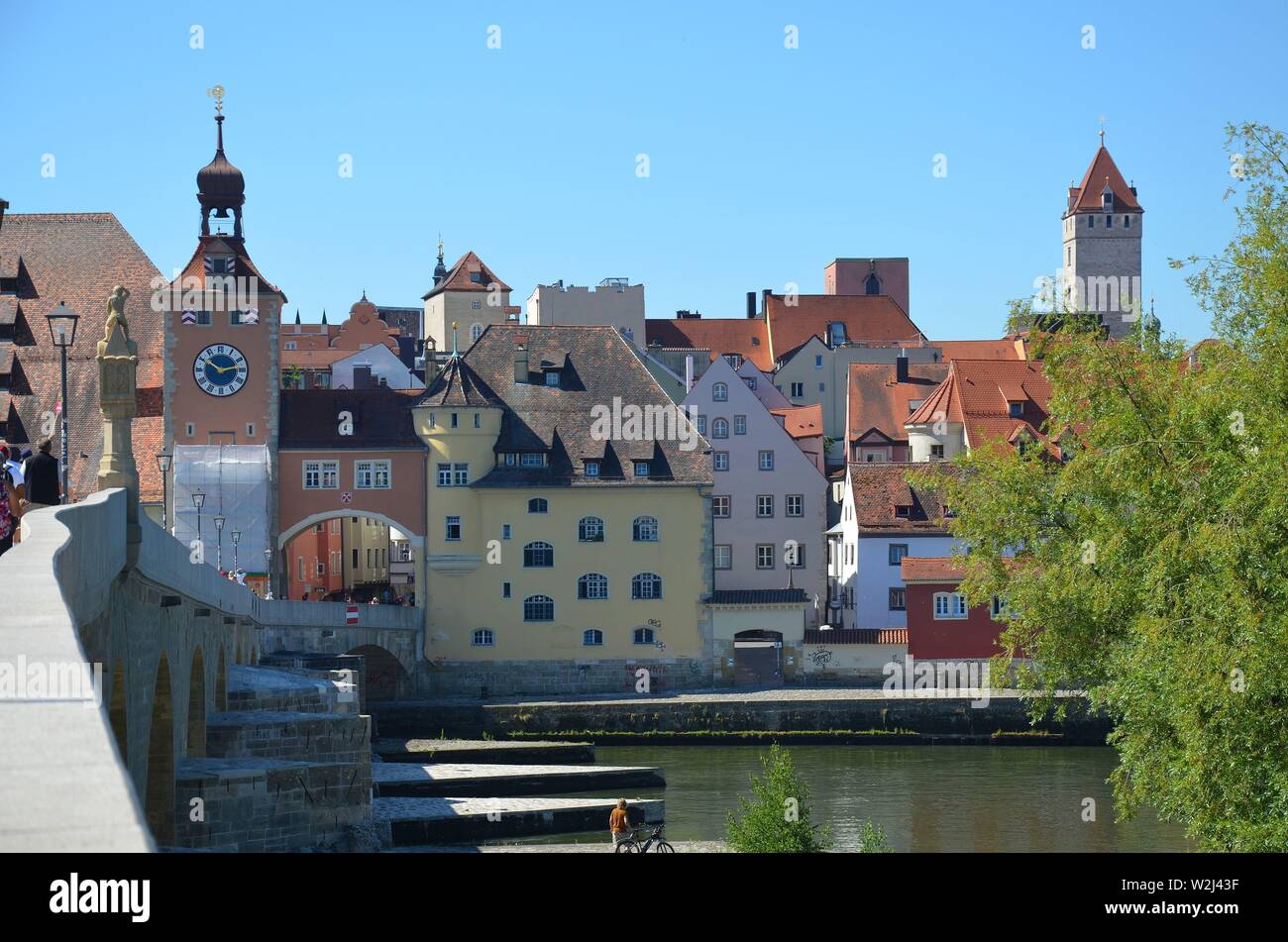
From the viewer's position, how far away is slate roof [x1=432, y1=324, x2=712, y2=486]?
57.3 m

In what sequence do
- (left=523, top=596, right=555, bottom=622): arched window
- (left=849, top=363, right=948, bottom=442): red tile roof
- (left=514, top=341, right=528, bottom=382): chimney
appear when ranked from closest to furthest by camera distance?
(left=523, top=596, right=555, bottom=622): arched window → (left=514, top=341, right=528, bottom=382): chimney → (left=849, top=363, right=948, bottom=442): red tile roof

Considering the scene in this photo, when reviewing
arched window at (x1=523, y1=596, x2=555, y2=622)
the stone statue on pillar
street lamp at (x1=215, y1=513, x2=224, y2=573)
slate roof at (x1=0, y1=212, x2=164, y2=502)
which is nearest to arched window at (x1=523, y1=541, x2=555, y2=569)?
arched window at (x1=523, y1=596, x2=555, y2=622)

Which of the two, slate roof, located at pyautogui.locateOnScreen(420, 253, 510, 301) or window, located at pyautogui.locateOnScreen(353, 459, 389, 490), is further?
slate roof, located at pyautogui.locateOnScreen(420, 253, 510, 301)

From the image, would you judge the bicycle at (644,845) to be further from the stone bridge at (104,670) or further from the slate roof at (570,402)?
the slate roof at (570,402)

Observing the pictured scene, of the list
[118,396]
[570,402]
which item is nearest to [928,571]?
[570,402]

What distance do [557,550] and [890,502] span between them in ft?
35.2

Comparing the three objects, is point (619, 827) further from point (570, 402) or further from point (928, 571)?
point (570, 402)

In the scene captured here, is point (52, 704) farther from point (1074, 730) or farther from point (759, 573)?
point (759, 573)

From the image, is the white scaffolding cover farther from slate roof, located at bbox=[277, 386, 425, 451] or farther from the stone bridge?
the stone bridge

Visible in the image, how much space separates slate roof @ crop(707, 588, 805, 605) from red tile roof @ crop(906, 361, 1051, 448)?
12407mm

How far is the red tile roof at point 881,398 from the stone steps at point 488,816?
136ft

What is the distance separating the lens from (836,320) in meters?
96.8

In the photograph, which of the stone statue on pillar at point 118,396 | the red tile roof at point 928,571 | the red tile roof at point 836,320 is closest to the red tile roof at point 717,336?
the red tile roof at point 836,320
